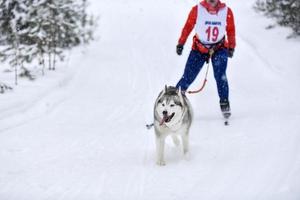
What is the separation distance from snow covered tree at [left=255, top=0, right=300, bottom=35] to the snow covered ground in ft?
0.95

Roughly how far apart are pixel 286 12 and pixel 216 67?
512 cm

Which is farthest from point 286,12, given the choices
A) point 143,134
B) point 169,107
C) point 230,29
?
point 169,107

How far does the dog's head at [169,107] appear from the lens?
5066mm

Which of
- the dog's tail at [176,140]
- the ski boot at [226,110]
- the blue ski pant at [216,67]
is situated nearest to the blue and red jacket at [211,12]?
the blue ski pant at [216,67]

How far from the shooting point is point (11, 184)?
463cm

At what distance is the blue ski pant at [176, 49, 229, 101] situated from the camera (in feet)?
22.2

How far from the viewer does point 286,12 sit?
11.1 metres

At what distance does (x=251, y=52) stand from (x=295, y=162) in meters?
6.85

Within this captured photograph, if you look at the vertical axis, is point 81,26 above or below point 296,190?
above

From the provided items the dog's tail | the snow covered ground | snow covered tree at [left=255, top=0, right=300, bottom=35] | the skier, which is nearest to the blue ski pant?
the skier

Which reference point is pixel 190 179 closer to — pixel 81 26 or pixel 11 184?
Result: pixel 11 184

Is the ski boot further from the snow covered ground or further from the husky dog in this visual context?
the husky dog

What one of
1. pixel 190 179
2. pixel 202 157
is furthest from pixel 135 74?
pixel 190 179

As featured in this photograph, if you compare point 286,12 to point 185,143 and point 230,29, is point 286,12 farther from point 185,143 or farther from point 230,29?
point 185,143
